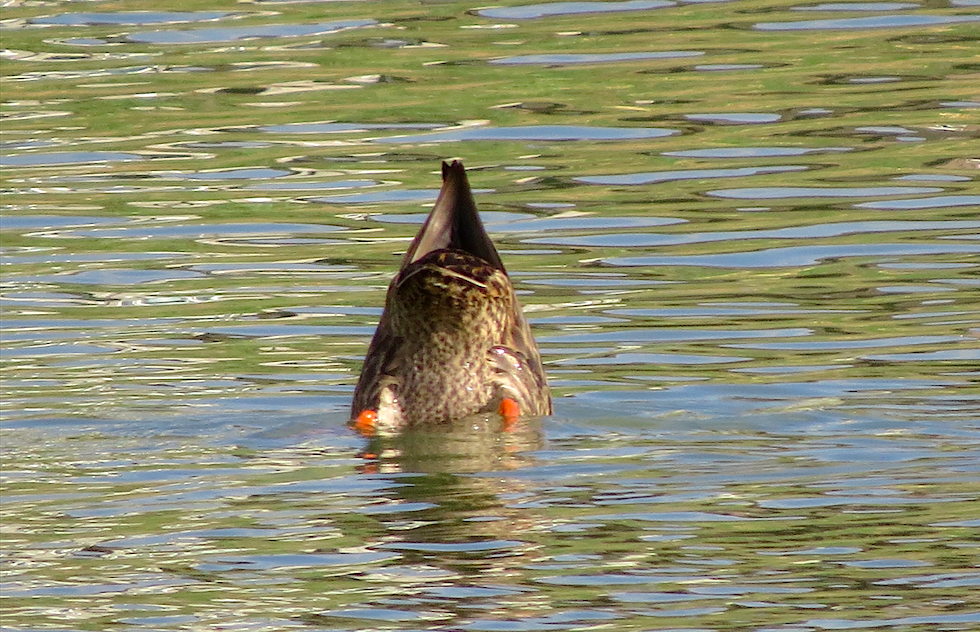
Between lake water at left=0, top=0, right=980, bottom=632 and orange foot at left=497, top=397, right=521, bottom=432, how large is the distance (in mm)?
115

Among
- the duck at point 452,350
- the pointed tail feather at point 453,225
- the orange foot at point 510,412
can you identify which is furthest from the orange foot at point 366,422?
the pointed tail feather at point 453,225

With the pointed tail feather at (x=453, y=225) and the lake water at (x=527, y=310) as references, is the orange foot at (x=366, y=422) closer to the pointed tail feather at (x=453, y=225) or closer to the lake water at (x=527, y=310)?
the lake water at (x=527, y=310)

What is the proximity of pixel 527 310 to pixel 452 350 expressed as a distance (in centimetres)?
189

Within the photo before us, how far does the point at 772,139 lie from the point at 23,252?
449 centimetres

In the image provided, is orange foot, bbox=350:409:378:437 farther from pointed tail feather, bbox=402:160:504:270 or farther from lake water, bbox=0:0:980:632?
pointed tail feather, bbox=402:160:504:270

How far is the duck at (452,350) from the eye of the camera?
830 cm

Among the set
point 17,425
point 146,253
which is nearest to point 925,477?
point 17,425

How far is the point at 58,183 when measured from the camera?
13.3 m

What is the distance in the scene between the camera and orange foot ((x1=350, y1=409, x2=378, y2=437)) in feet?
27.6

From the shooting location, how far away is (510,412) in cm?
848

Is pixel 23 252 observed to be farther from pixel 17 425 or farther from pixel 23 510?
pixel 23 510

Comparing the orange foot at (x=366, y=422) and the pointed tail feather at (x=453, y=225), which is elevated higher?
the pointed tail feather at (x=453, y=225)

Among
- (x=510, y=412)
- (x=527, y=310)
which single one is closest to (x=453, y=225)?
(x=510, y=412)

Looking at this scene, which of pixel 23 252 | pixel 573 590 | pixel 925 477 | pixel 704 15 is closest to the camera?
pixel 573 590
